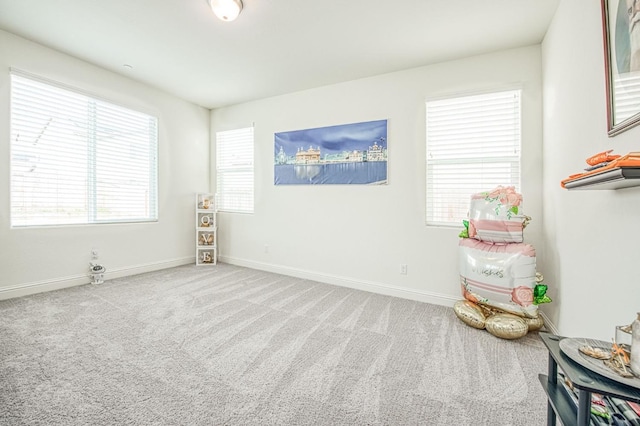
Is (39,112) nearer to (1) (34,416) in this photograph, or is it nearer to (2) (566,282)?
(1) (34,416)

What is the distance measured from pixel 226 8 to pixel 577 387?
310 cm

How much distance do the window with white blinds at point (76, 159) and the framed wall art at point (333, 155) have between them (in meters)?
2.06

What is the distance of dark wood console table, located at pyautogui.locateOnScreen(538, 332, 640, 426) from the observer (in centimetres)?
80

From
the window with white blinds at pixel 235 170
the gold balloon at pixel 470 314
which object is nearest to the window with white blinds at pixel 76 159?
the window with white blinds at pixel 235 170

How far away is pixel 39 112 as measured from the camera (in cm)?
316

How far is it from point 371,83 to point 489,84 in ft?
4.43

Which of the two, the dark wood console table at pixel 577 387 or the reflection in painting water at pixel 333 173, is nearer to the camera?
the dark wood console table at pixel 577 387

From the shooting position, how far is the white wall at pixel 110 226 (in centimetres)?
295

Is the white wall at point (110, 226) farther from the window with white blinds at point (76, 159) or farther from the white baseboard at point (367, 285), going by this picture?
the white baseboard at point (367, 285)

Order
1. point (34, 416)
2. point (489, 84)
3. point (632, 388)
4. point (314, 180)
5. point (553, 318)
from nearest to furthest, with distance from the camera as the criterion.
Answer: point (632, 388) → point (34, 416) → point (553, 318) → point (489, 84) → point (314, 180)

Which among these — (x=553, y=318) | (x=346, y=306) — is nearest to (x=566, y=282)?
(x=553, y=318)

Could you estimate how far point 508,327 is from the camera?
223 centimetres

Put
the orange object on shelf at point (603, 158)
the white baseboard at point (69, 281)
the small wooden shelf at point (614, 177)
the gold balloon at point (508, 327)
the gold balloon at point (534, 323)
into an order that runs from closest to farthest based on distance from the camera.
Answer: the small wooden shelf at point (614, 177)
the orange object on shelf at point (603, 158)
the gold balloon at point (508, 327)
the gold balloon at point (534, 323)
the white baseboard at point (69, 281)

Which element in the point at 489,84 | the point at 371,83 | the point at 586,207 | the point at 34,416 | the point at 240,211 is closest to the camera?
the point at 34,416
